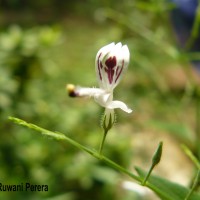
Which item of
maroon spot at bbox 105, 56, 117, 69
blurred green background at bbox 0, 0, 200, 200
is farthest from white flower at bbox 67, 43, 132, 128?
blurred green background at bbox 0, 0, 200, 200

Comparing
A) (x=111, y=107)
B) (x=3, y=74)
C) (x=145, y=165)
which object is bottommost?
(x=145, y=165)

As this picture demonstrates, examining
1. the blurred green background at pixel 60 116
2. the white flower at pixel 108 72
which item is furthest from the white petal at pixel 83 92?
the blurred green background at pixel 60 116

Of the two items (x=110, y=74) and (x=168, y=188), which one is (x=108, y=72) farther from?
(x=168, y=188)

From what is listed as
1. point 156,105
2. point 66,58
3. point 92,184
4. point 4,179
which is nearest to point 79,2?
point 66,58

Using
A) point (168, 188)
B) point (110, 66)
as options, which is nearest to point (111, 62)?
point (110, 66)

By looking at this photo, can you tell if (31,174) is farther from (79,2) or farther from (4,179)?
(79,2)

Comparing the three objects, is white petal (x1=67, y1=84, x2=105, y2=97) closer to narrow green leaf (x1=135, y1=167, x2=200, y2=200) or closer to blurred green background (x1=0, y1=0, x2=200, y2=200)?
narrow green leaf (x1=135, y1=167, x2=200, y2=200)

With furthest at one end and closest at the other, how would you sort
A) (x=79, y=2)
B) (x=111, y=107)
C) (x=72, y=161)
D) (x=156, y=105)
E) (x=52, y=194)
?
(x=79, y=2)
(x=156, y=105)
(x=72, y=161)
(x=52, y=194)
(x=111, y=107)

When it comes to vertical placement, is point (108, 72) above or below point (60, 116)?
above

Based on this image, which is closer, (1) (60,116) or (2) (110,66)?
(2) (110,66)
